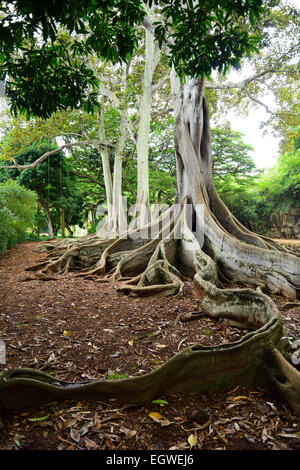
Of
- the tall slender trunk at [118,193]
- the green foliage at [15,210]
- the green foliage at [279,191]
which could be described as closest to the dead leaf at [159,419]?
the green foliage at [15,210]

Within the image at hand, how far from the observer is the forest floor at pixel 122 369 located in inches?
59.8

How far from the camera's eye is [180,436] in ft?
5.12

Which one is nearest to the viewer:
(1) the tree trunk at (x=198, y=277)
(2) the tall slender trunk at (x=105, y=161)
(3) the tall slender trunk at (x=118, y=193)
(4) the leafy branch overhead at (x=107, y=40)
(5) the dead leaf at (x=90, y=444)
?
(5) the dead leaf at (x=90, y=444)

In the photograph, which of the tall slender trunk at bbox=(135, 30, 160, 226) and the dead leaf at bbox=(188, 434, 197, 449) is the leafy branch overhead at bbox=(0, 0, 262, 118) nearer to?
the dead leaf at bbox=(188, 434, 197, 449)

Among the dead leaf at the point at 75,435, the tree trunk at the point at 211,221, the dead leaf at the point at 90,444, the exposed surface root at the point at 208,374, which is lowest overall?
the dead leaf at the point at 90,444

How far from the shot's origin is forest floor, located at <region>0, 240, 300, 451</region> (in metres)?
1.52

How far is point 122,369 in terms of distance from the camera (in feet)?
7.61

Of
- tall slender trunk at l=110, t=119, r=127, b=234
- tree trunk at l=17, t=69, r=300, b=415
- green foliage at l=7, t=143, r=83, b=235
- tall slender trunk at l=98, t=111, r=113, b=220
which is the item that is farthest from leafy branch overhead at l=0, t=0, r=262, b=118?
green foliage at l=7, t=143, r=83, b=235

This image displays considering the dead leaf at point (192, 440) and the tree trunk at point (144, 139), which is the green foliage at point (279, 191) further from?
the dead leaf at point (192, 440)

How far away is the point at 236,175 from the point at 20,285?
17472 mm

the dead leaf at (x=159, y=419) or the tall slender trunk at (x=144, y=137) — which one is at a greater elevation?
the tall slender trunk at (x=144, y=137)

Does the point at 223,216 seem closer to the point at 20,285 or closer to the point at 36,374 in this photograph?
the point at 20,285

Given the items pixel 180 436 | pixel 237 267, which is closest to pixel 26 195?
pixel 237 267

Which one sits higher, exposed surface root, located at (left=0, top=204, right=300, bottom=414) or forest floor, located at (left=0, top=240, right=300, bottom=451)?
exposed surface root, located at (left=0, top=204, right=300, bottom=414)
